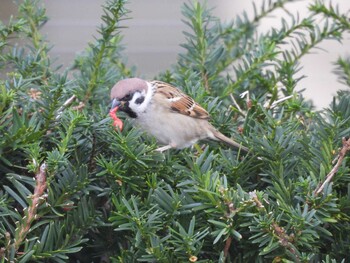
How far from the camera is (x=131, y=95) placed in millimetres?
2234

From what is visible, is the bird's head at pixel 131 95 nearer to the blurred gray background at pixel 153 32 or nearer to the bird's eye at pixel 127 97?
the bird's eye at pixel 127 97

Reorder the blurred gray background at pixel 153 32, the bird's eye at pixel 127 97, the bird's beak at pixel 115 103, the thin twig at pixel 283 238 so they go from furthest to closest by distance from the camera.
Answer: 1. the blurred gray background at pixel 153 32
2. the bird's eye at pixel 127 97
3. the bird's beak at pixel 115 103
4. the thin twig at pixel 283 238

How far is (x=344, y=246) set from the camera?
143 cm

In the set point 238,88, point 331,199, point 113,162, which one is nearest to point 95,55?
point 238,88

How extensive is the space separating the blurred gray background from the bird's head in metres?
2.92

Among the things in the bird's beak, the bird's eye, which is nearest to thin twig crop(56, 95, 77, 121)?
the bird's beak

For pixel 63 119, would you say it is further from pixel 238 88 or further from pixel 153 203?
pixel 238 88

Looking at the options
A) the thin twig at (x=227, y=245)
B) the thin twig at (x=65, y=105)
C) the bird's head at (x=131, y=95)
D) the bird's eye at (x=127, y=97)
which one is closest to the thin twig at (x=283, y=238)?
the thin twig at (x=227, y=245)

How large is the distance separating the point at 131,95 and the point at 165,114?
0.35m

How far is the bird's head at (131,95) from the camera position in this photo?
2.04 metres

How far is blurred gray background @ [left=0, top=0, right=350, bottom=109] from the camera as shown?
5.53 meters

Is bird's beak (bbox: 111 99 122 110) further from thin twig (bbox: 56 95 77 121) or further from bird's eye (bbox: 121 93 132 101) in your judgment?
thin twig (bbox: 56 95 77 121)

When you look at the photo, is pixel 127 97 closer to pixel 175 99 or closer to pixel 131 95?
pixel 131 95

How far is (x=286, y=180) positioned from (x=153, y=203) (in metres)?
0.27
